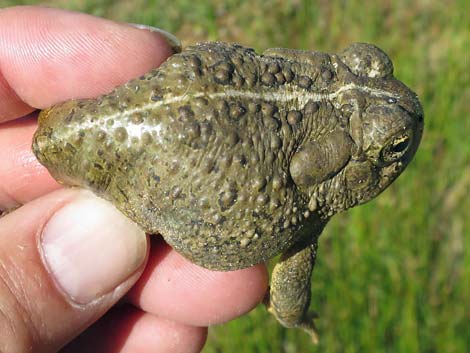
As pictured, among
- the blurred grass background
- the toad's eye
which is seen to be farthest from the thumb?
the blurred grass background

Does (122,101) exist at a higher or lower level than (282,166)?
higher

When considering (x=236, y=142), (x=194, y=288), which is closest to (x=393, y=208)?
(x=194, y=288)

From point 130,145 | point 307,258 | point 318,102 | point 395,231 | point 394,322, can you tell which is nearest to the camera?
point 130,145

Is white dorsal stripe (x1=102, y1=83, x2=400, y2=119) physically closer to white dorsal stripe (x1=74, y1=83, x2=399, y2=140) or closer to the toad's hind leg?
white dorsal stripe (x1=74, y1=83, x2=399, y2=140)

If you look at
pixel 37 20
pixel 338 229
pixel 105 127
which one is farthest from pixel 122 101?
pixel 338 229

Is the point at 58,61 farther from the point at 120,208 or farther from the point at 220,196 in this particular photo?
the point at 220,196

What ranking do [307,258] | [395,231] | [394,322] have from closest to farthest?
1. [307,258]
2. [394,322]
3. [395,231]
